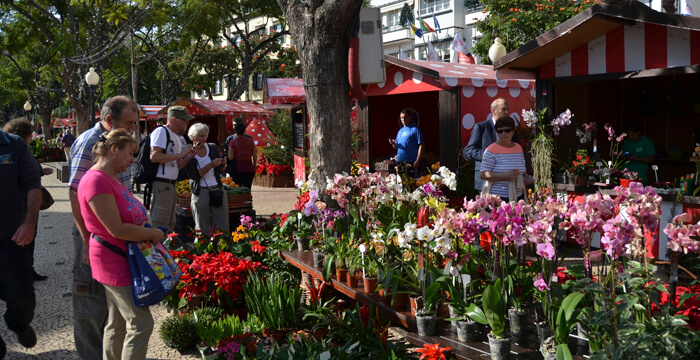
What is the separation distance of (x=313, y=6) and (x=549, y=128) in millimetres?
3487

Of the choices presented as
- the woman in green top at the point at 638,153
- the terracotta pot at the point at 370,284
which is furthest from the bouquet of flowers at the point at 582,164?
the terracotta pot at the point at 370,284

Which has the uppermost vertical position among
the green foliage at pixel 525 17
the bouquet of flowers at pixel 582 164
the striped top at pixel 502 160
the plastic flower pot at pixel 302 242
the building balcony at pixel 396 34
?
the building balcony at pixel 396 34

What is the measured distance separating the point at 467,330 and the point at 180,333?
2276 millimetres

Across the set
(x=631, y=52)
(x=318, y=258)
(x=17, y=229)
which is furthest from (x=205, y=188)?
(x=631, y=52)

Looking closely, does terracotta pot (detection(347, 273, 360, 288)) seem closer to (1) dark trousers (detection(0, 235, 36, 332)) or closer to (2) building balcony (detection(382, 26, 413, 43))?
A: (1) dark trousers (detection(0, 235, 36, 332))

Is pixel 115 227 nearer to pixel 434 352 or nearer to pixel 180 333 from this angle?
pixel 180 333

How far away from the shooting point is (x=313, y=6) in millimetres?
5750

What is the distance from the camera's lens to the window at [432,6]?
36.9m

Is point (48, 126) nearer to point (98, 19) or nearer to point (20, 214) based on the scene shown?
point (98, 19)

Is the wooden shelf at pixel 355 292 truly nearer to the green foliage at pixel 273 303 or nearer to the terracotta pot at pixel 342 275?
the terracotta pot at pixel 342 275

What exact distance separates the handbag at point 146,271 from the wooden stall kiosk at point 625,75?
141 inches

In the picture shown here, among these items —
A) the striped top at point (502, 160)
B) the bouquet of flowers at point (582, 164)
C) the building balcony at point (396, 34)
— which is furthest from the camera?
the building balcony at point (396, 34)

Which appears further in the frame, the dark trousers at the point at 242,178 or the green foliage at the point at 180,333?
the dark trousers at the point at 242,178

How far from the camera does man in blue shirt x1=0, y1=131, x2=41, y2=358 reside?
421 centimetres
